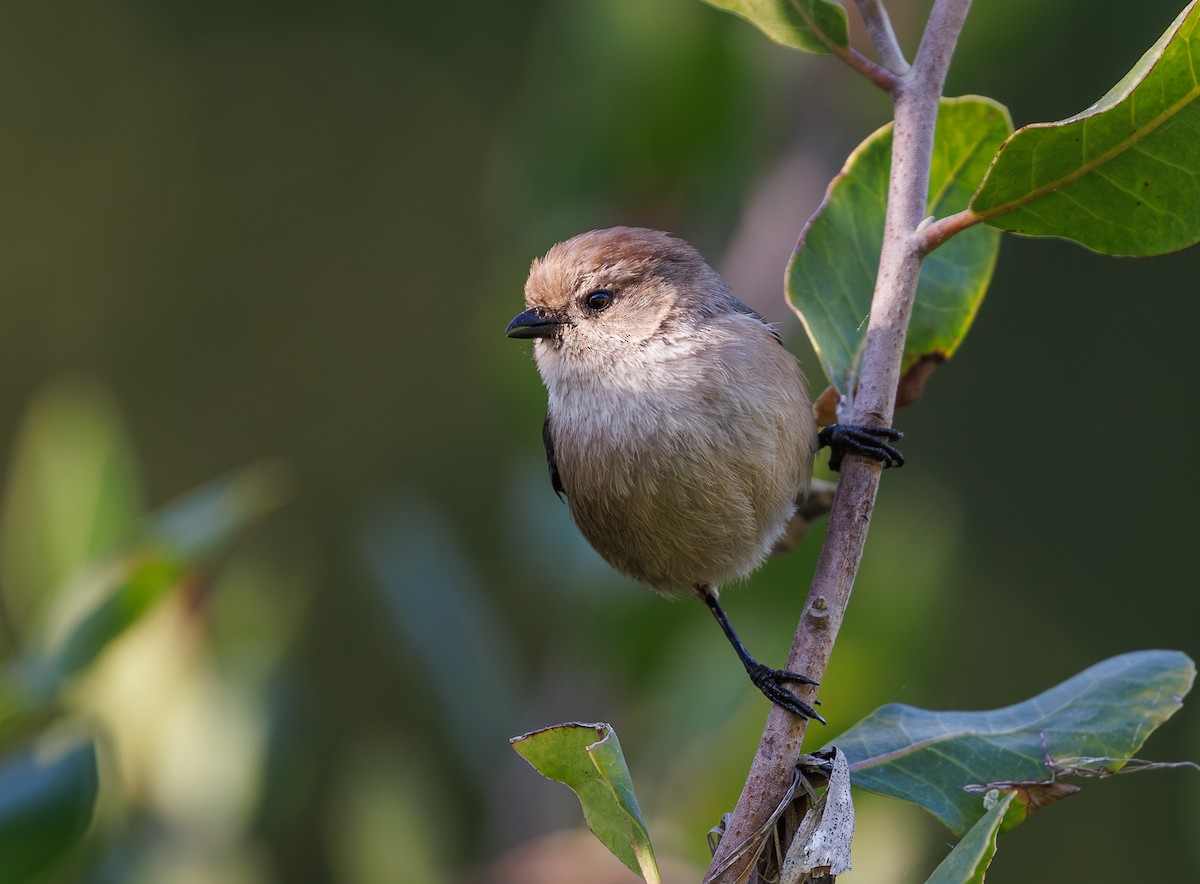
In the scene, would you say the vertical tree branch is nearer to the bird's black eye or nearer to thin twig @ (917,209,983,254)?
thin twig @ (917,209,983,254)

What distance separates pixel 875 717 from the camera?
1641 millimetres

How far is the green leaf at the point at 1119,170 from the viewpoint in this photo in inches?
52.9

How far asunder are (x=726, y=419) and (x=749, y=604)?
76 centimetres

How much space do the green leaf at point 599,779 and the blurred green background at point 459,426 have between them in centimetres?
74

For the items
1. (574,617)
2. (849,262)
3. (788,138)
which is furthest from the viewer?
(788,138)

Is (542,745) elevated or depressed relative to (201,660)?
elevated

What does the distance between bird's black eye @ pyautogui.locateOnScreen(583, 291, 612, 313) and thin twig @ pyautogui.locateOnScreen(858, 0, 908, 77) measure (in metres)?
1.07

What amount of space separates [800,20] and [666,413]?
815 mm

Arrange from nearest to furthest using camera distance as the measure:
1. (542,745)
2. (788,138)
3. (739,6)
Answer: (542,745) → (739,6) → (788,138)

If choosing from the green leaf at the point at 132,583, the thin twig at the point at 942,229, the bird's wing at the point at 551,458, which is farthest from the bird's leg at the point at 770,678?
the green leaf at the point at 132,583

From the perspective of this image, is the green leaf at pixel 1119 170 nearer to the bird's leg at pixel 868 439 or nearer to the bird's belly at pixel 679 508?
the bird's leg at pixel 868 439

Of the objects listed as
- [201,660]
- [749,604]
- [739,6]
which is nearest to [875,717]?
[739,6]

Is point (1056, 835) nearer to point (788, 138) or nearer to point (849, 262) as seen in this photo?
point (788, 138)

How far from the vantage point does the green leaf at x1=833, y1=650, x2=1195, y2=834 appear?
5.04ft
